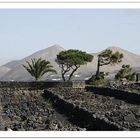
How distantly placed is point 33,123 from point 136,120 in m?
4.95

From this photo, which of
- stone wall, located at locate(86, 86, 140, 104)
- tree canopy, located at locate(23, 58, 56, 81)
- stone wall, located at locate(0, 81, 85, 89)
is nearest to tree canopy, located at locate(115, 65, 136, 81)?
tree canopy, located at locate(23, 58, 56, 81)

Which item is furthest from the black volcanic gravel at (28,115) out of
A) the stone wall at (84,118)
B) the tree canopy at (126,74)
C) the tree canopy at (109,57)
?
the tree canopy at (126,74)

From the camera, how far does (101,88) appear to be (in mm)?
48281

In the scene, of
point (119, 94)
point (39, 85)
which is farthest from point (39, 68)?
point (119, 94)

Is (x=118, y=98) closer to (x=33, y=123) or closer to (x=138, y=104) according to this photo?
(x=138, y=104)

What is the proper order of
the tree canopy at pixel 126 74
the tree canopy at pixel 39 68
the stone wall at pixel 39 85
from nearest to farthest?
the stone wall at pixel 39 85, the tree canopy at pixel 39 68, the tree canopy at pixel 126 74

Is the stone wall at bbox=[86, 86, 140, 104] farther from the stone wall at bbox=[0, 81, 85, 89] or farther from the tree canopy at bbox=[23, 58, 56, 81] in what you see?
the tree canopy at bbox=[23, 58, 56, 81]

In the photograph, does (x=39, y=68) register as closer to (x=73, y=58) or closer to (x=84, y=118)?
(x=73, y=58)

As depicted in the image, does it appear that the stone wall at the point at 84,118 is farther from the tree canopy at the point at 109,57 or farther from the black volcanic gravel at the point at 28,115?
the tree canopy at the point at 109,57
